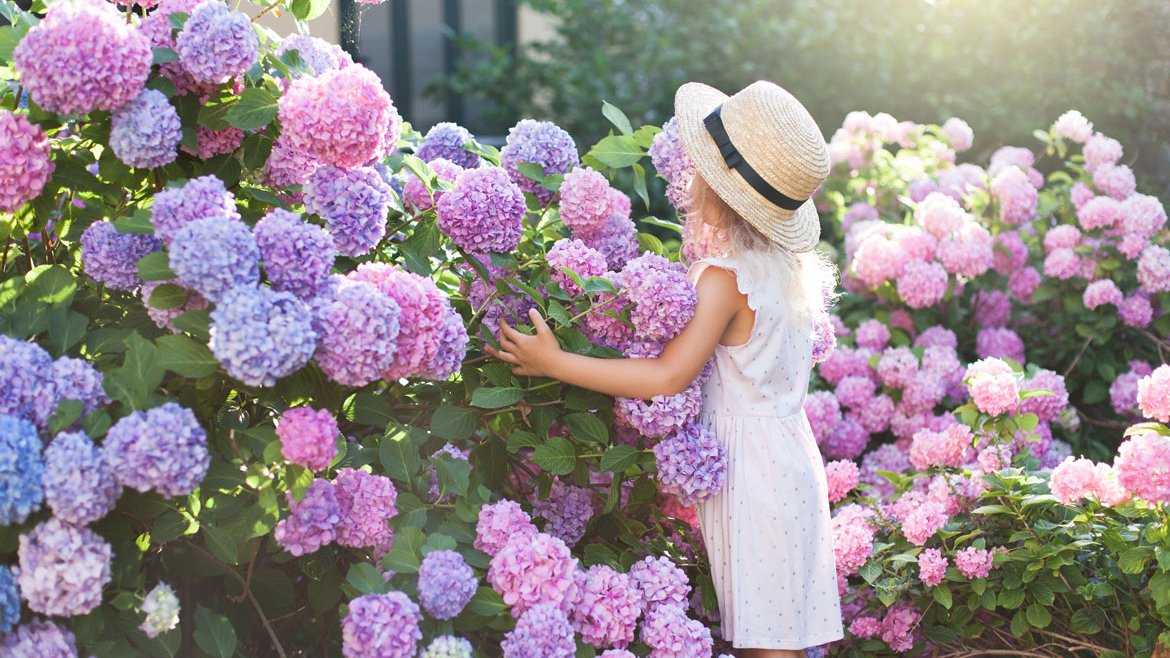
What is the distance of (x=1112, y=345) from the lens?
3.73 m

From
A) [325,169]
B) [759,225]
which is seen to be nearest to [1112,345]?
[759,225]

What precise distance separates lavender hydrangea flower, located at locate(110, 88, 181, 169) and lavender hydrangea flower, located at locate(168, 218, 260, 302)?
8.5 inches

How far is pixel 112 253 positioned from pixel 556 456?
0.80 m

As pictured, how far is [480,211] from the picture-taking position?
198 centimetres

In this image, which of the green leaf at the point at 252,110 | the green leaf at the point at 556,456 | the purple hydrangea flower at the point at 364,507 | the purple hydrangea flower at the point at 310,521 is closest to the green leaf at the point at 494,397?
the green leaf at the point at 556,456

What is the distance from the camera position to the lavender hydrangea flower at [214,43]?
177cm

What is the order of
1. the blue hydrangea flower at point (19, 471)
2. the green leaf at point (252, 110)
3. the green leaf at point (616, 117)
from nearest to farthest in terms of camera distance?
the blue hydrangea flower at point (19, 471)
the green leaf at point (252, 110)
the green leaf at point (616, 117)

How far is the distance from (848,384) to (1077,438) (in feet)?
2.33

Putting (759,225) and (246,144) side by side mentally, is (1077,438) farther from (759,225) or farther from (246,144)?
(246,144)

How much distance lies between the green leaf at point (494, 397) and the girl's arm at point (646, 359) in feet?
0.18

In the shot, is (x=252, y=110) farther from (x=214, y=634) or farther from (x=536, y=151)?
(x=214, y=634)

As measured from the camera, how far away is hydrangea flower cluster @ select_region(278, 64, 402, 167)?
70.2 inches

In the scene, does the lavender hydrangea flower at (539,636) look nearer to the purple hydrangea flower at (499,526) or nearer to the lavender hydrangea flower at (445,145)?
the purple hydrangea flower at (499,526)

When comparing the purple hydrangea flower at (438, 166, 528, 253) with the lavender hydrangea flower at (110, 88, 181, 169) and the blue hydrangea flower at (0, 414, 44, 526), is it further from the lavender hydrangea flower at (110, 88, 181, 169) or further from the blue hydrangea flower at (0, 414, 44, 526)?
the blue hydrangea flower at (0, 414, 44, 526)
